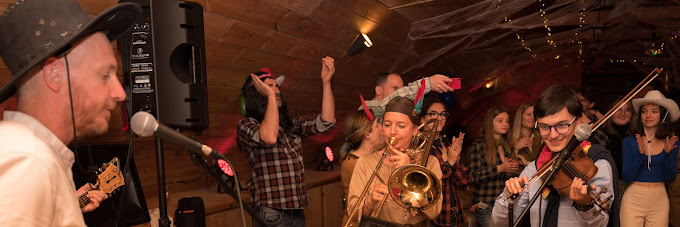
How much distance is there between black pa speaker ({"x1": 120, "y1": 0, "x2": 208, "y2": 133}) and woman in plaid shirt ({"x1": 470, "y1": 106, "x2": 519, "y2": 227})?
2718mm

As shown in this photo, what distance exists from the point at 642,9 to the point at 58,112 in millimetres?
5719

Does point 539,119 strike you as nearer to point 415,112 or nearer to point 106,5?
point 415,112

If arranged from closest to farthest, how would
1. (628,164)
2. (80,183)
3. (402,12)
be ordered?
(80,183), (628,164), (402,12)

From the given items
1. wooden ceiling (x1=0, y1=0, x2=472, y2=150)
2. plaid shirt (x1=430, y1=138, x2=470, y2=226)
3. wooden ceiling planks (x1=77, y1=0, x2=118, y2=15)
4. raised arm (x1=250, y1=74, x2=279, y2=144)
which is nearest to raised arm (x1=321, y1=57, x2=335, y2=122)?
wooden ceiling (x1=0, y1=0, x2=472, y2=150)

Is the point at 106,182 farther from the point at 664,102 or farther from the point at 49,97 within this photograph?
the point at 664,102

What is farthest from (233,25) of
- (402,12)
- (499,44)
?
(499,44)

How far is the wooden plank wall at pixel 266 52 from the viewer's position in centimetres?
343

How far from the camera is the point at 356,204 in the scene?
8.02 feet

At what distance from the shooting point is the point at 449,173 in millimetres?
A: 3395

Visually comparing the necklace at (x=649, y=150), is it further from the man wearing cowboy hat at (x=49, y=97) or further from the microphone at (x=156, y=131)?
the man wearing cowboy hat at (x=49, y=97)

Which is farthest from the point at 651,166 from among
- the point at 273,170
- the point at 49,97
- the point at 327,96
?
the point at 49,97

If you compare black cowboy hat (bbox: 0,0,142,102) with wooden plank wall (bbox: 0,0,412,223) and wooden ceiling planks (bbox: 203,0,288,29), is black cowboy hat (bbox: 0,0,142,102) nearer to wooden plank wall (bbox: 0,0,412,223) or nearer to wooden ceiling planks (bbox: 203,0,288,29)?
wooden plank wall (bbox: 0,0,412,223)

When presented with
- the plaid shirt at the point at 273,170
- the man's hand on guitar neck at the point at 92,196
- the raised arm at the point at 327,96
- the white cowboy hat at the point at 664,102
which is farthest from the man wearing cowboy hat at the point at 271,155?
the white cowboy hat at the point at 664,102

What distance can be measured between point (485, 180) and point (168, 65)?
305 cm
